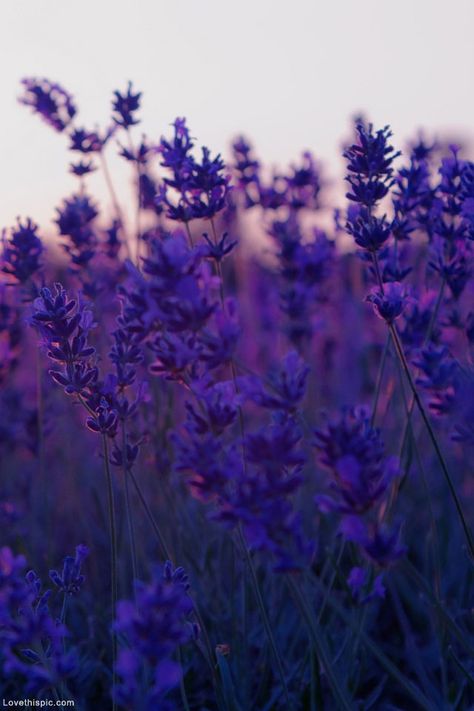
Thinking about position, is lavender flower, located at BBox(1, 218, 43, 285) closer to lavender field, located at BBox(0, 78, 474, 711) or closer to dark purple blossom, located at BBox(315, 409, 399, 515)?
lavender field, located at BBox(0, 78, 474, 711)

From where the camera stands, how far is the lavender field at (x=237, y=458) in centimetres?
127

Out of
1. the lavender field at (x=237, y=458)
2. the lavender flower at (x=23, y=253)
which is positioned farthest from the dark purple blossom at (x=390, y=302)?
the lavender flower at (x=23, y=253)

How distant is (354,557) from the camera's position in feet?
6.93

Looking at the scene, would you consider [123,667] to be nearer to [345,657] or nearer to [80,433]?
[345,657]

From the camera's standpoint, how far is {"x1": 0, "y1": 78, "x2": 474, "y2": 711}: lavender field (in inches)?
50.0

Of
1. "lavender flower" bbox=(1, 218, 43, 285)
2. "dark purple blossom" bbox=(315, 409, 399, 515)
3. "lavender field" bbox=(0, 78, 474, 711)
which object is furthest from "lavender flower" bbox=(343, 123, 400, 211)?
"lavender flower" bbox=(1, 218, 43, 285)

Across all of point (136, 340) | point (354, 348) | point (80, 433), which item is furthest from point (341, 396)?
point (136, 340)

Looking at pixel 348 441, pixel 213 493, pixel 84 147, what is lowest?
pixel 213 493

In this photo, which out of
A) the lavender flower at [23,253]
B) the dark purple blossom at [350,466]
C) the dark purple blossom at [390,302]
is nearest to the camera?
the dark purple blossom at [350,466]

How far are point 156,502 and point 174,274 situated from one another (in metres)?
2.15

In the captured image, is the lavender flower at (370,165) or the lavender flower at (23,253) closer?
the lavender flower at (370,165)

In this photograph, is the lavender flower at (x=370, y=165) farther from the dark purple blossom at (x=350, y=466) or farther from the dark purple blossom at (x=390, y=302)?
the dark purple blossom at (x=350, y=466)

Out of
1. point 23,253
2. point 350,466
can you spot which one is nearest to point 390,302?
point 350,466

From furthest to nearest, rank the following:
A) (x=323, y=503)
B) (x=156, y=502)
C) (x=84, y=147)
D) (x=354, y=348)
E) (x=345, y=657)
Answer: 1. (x=354, y=348)
2. (x=156, y=502)
3. (x=84, y=147)
4. (x=345, y=657)
5. (x=323, y=503)
